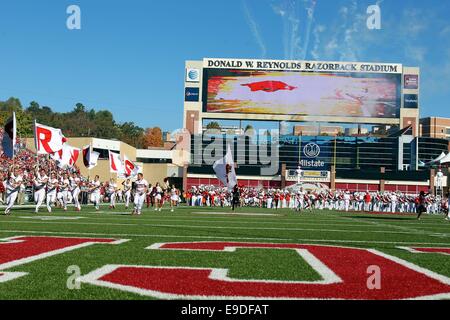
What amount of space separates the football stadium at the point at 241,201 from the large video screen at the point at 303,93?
0.52ft

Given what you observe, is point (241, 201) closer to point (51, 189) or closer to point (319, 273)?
point (51, 189)

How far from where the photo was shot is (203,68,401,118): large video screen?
73250 millimetres

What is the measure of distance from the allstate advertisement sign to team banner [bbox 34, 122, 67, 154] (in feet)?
184

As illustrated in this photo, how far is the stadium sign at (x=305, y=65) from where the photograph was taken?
244ft

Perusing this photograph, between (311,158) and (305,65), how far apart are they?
42.8 ft

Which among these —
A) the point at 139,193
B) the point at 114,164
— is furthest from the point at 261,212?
the point at 139,193

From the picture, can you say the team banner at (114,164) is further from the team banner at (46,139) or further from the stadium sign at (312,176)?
the stadium sign at (312,176)

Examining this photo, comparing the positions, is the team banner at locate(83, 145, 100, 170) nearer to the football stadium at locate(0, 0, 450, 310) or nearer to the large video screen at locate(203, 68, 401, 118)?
the football stadium at locate(0, 0, 450, 310)

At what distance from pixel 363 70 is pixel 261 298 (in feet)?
241

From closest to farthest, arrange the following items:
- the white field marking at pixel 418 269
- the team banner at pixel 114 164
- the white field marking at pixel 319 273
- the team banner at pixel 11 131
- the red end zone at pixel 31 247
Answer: the white field marking at pixel 319 273 < the white field marking at pixel 418 269 < the red end zone at pixel 31 247 < the team banner at pixel 11 131 < the team banner at pixel 114 164

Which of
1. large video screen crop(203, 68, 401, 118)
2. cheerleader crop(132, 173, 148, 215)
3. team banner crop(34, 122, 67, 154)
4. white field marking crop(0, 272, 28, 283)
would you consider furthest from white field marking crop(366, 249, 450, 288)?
large video screen crop(203, 68, 401, 118)

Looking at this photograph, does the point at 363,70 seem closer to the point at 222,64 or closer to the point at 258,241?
the point at 222,64

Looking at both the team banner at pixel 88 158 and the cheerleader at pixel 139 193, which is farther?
the team banner at pixel 88 158

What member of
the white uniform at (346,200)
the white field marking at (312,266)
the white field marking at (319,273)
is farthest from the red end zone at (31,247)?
the white uniform at (346,200)
